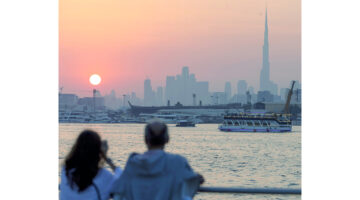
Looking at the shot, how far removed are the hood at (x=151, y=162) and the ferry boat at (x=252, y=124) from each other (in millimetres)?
87655

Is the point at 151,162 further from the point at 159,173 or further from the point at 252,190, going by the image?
the point at 252,190

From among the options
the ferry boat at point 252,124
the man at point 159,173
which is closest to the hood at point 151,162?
the man at point 159,173

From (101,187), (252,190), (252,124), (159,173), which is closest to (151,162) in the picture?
(159,173)

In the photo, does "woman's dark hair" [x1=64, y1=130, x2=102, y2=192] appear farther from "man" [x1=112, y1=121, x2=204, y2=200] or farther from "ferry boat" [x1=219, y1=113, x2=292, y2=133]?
"ferry boat" [x1=219, y1=113, x2=292, y2=133]

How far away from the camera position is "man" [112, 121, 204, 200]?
8.50 ft

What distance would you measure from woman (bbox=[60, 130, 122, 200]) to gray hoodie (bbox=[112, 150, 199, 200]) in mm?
155

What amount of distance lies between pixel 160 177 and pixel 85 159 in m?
0.42

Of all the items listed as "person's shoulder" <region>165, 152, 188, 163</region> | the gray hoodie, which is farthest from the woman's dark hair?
"person's shoulder" <region>165, 152, 188, 163</region>

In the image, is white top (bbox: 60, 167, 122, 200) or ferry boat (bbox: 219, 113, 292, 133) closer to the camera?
white top (bbox: 60, 167, 122, 200)

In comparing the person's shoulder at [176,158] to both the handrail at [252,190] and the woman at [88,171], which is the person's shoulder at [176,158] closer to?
the woman at [88,171]
